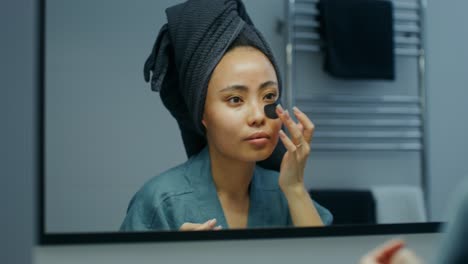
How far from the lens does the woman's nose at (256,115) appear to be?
1414 millimetres

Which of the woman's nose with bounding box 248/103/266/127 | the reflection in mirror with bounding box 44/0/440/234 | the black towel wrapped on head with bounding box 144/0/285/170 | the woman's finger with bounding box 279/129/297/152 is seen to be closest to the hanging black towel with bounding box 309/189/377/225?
the reflection in mirror with bounding box 44/0/440/234

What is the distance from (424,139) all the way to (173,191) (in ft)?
2.30

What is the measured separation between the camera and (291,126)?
1.46m

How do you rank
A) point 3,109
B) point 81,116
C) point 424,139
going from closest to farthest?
point 81,116 → point 424,139 → point 3,109

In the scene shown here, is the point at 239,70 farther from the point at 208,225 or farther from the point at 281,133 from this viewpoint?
the point at 208,225

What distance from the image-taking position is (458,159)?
A: 1587mm

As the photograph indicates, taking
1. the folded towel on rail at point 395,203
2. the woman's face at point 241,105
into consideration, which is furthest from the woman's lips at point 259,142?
the folded towel on rail at point 395,203

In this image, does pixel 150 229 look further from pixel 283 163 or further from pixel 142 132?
pixel 283 163

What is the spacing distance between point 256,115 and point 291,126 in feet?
0.33

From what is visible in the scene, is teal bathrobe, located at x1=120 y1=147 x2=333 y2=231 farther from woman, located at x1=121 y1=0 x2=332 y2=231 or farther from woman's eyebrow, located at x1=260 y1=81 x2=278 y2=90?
woman's eyebrow, located at x1=260 y1=81 x2=278 y2=90

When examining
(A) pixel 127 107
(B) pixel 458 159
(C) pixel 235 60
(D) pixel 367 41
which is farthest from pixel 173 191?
(B) pixel 458 159

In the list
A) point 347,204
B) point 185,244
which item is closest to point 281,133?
point 347,204

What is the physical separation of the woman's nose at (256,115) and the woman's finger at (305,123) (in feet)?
0.33

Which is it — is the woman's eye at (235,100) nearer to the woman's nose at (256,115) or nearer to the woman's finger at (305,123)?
the woman's nose at (256,115)
